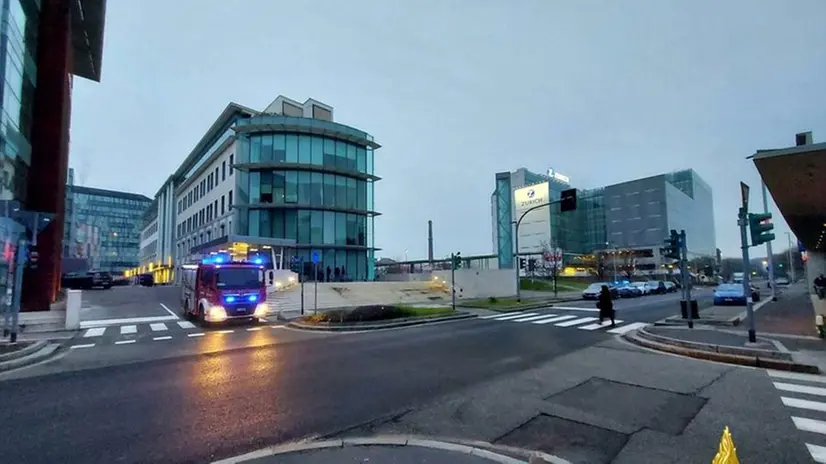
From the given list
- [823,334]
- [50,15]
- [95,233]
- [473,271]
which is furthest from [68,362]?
[95,233]

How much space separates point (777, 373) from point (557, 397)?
5.36 m

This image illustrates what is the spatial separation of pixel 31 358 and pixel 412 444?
10992 millimetres

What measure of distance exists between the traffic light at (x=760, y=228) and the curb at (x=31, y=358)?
1819 centimetres

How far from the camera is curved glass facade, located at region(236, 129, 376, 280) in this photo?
4562 cm

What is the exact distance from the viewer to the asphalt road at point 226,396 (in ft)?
16.1

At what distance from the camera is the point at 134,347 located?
12.5m

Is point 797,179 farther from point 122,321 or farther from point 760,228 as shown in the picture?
point 122,321

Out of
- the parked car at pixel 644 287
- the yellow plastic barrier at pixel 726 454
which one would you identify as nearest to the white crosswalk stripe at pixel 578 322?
the yellow plastic barrier at pixel 726 454

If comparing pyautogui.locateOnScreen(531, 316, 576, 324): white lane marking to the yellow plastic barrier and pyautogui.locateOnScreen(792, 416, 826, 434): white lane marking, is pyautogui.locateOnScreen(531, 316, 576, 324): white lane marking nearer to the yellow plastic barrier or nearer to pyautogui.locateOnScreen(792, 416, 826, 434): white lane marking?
pyautogui.locateOnScreen(792, 416, 826, 434): white lane marking

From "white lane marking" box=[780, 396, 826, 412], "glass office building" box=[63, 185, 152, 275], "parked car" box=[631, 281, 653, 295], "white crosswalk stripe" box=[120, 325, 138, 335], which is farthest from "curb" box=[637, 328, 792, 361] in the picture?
"glass office building" box=[63, 185, 152, 275]

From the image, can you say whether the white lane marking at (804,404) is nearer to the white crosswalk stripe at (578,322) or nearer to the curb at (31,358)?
the white crosswalk stripe at (578,322)

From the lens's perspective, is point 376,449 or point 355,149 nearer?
point 376,449

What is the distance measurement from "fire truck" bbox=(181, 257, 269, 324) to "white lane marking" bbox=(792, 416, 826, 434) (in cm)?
1731

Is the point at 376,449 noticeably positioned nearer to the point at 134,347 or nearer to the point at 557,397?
the point at 557,397
